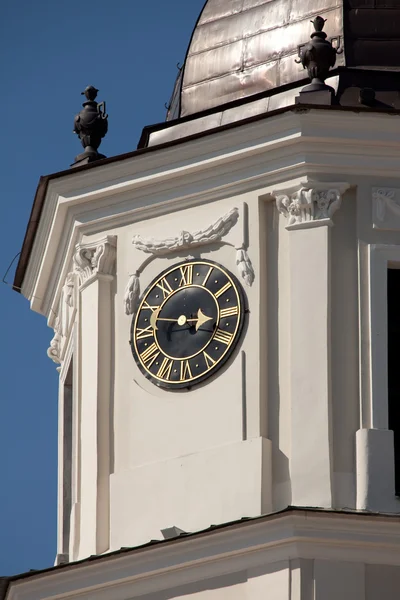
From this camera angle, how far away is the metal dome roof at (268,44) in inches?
1351

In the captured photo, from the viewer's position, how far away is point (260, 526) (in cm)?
3147

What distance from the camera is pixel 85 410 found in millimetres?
33688

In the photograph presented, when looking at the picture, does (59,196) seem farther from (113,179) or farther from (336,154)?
(336,154)

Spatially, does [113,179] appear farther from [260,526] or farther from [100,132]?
[260,526]

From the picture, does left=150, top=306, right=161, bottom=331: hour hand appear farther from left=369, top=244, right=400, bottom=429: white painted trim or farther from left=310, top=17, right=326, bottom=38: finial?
left=310, top=17, right=326, bottom=38: finial

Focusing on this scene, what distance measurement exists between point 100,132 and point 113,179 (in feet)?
3.98

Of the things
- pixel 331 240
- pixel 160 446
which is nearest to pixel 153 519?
pixel 160 446

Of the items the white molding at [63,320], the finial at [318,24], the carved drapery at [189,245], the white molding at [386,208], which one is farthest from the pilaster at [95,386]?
the finial at [318,24]

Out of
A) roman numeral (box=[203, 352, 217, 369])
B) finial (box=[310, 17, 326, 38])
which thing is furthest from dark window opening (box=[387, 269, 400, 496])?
finial (box=[310, 17, 326, 38])

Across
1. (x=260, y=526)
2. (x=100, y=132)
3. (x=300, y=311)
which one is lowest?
(x=260, y=526)

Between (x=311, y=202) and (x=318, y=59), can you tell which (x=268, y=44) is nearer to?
(x=318, y=59)

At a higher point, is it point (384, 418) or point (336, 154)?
point (336, 154)

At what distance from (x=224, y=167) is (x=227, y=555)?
401 cm

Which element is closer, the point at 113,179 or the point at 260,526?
the point at 260,526
